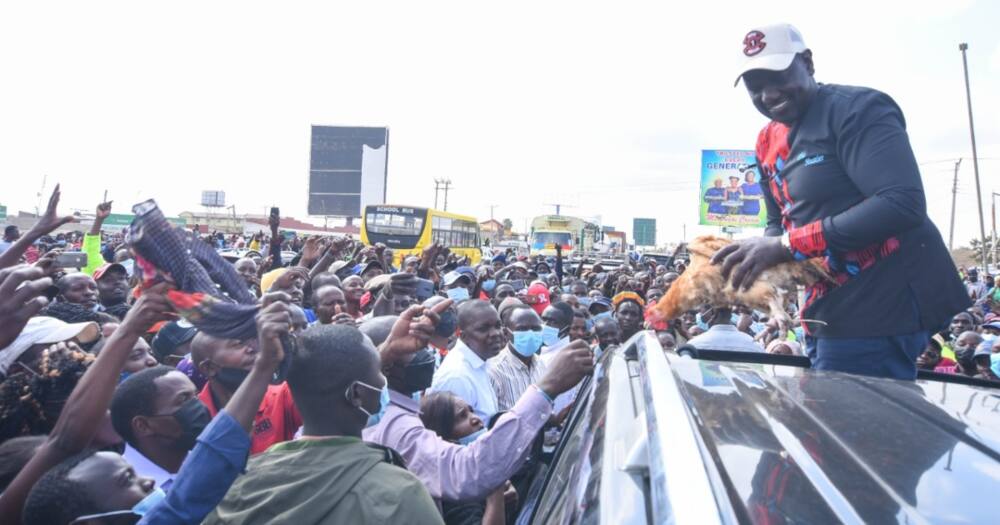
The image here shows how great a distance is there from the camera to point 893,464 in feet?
4.08

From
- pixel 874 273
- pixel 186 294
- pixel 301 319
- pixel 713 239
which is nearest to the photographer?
pixel 186 294

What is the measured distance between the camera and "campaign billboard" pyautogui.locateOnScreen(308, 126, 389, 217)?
57250 mm

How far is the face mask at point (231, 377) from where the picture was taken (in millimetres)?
3092

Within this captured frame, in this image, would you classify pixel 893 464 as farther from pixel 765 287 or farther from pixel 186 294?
pixel 186 294

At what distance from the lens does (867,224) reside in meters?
2.13

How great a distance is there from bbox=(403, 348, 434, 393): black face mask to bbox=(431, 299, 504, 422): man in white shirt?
46 centimetres

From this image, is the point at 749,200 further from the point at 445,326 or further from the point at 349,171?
the point at 349,171

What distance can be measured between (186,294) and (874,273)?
2128 mm

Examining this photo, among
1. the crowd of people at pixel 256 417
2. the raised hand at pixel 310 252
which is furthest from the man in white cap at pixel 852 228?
the raised hand at pixel 310 252

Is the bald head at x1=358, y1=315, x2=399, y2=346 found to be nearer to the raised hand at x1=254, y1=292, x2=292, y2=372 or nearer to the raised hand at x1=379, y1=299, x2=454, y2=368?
the raised hand at x1=379, y1=299, x2=454, y2=368

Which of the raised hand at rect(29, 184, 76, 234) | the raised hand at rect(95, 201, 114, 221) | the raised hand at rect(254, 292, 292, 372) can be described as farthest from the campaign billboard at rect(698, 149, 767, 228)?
the raised hand at rect(254, 292, 292, 372)

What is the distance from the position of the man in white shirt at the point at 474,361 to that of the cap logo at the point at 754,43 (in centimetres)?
223

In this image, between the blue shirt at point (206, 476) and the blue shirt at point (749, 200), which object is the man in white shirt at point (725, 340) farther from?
the blue shirt at point (749, 200)

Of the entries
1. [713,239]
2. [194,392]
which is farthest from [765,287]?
[194,392]
